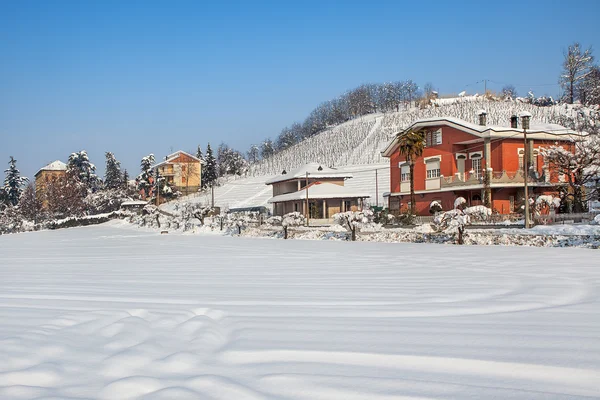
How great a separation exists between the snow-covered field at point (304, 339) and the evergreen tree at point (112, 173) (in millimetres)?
72468

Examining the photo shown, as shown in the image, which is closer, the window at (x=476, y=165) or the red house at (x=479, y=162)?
the red house at (x=479, y=162)

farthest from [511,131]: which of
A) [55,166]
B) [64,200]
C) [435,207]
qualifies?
[55,166]

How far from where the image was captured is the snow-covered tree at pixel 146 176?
70.5 m

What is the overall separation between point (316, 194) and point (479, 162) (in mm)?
12141

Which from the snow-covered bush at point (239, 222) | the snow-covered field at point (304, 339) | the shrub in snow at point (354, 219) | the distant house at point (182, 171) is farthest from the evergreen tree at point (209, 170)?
the snow-covered field at point (304, 339)

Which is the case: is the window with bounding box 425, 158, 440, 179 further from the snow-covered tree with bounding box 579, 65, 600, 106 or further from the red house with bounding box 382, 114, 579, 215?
the snow-covered tree with bounding box 579, 65, 600, 106

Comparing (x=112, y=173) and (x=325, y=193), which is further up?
(x=112, y=173)

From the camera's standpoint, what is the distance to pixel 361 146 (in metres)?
83.6

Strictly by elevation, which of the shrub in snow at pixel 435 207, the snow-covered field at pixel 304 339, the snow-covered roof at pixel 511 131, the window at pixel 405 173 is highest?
the snow-covered roof at pixel 511 131

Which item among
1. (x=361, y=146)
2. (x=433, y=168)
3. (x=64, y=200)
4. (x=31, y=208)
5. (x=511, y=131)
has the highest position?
(x=361, y=146)

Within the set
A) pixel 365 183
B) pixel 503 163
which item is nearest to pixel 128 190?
pixel 365 183

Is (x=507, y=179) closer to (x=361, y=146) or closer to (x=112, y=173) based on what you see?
(x=361, y=146)

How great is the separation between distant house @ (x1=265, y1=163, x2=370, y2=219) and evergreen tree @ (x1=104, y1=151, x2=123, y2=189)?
132 ft

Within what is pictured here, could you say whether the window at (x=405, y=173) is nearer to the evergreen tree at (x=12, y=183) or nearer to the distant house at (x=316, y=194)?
the distant house at (x=316, y=194)
